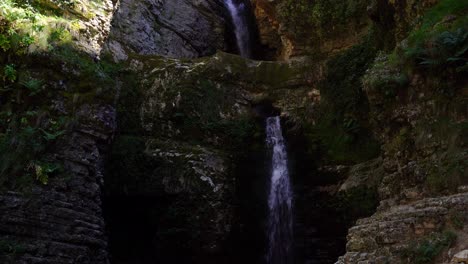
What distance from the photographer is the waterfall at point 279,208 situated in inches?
501

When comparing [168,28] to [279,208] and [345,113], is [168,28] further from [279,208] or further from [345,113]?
[279,208]

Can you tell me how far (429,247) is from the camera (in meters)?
6.50

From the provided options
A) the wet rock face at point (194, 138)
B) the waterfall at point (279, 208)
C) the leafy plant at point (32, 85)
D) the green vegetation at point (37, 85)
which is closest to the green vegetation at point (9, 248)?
the green vegetation at point (37, 85)

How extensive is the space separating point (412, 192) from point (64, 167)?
6.67 metres

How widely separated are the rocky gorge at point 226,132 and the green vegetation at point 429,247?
2 centimetres

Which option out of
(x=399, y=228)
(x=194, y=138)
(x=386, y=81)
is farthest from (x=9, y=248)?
(x=386, y=81)

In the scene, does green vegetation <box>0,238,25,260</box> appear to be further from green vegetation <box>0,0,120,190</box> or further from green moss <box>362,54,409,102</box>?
green moss <box>362,54,409,102</box>

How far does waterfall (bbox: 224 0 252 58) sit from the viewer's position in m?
21.0

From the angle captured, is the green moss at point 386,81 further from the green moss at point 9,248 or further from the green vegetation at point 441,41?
the green moss at point 9,248

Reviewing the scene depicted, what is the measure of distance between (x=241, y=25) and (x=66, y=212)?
50.8ft

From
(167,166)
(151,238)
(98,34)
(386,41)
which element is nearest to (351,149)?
(386,41)

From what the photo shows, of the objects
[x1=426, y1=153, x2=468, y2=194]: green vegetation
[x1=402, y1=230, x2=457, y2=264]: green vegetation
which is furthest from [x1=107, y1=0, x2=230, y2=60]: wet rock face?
[x1=402, y1=230, x2=457, y2=264]: green vegetation

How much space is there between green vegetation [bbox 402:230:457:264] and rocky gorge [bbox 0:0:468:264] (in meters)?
0.02

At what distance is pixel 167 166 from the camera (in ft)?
43.6
